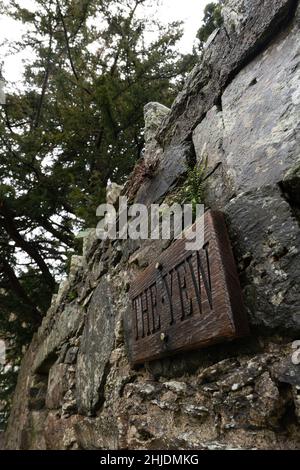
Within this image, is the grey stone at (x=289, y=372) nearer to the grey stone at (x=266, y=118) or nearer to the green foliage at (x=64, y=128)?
the grey stone at (x=266, y=118)

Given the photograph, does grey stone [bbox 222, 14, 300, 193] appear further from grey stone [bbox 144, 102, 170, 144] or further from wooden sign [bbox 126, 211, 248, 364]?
grey stone [bbox 144, 102, 170, 144]

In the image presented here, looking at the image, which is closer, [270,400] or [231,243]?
[270,400]

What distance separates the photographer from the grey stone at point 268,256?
3.48 ft

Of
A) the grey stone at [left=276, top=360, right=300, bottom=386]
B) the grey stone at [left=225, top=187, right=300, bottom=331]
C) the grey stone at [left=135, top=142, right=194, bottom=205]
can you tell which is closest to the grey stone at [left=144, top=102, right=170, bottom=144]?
the grey stone at [left=135, top=142, right=194, bottom=205]

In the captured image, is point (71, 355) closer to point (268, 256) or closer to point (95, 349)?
point (95, 349)

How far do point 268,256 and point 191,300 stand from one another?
0.36 metres

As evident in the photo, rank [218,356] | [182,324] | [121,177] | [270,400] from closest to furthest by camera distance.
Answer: [270,400] < [218,356] < [182,324] < [121,177]

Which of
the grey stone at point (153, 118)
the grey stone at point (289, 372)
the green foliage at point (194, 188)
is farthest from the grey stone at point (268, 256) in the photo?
the grey stone at point (153, 118)

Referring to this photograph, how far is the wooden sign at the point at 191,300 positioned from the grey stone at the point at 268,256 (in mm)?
46

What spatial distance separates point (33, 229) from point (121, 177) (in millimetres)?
1795

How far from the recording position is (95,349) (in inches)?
92.0

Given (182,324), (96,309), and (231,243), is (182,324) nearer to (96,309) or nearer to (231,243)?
(231,243)

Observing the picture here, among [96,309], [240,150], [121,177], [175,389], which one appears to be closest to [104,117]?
Answer: [121,177]

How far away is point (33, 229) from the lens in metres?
5.88
